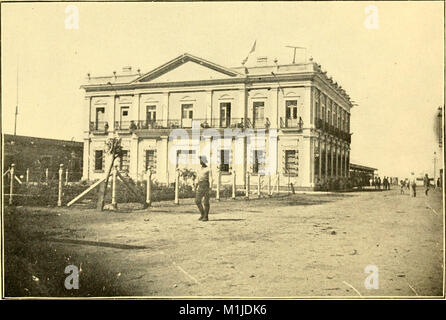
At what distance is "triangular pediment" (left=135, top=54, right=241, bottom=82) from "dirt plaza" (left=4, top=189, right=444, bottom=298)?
1579 millimetres

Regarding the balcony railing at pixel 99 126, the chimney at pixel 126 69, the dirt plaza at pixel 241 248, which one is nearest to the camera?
the dirt plaza at pixel 241 248

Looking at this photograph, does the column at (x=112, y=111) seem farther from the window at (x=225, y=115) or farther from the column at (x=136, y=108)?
the window at (x=225, y=115)

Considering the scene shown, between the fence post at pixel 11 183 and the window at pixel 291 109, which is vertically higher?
the window at pixel 291 109

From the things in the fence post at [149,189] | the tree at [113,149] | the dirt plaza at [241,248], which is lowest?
the dirt plaza at [241,248]

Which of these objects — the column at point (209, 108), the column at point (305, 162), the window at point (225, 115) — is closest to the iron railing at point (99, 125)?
the column at point (209, 108)

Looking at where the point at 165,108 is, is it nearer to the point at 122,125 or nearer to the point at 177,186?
the point at 122,125

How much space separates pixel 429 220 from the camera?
4.89m

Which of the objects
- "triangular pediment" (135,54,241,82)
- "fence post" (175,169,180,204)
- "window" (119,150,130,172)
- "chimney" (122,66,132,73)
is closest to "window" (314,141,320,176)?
"triangular pediment" (135,54,241,82)

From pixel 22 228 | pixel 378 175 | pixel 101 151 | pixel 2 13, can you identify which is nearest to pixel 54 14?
pixel 2 13

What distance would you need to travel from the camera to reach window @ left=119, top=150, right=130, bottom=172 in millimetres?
5531

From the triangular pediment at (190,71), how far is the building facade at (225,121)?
0.01m

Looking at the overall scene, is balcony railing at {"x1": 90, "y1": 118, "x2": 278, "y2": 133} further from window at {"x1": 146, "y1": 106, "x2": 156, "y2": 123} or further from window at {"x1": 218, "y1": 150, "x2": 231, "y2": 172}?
window at {"x1": 218, "y1": 150, "x2": 231, "y2": 172}

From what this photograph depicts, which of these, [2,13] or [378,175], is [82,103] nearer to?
[2,13]

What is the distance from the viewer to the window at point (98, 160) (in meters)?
5.55
